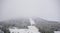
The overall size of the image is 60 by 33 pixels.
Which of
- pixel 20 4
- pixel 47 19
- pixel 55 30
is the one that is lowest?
pixel 55 30

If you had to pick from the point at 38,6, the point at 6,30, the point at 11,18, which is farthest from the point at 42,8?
the point at 6,30

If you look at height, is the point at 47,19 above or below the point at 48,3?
below

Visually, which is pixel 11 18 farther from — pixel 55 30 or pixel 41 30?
pixel 55 30

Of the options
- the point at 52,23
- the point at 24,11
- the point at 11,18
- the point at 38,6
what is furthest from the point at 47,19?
the point at 11,18

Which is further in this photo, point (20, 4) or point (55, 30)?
point (20, 4)

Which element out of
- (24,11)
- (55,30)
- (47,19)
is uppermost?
(24,11)

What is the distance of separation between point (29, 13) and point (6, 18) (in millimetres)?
331

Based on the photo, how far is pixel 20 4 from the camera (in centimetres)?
104

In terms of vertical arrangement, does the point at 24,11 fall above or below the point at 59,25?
above

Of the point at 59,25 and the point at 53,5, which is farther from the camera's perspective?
the point at 53,5

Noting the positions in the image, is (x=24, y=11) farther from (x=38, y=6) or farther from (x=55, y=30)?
(x=55, y=30)

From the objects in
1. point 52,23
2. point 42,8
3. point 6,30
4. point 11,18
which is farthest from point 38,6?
point 6,30

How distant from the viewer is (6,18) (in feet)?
3.19

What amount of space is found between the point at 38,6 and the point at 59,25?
1.30 ft
